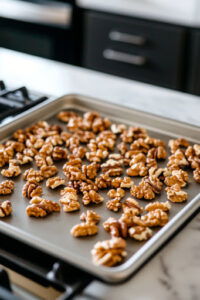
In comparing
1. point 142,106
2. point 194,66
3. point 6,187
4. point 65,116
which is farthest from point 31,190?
point 194,66

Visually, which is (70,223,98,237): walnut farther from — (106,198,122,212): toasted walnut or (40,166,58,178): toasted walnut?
(40,166,58,178): toasted walnut

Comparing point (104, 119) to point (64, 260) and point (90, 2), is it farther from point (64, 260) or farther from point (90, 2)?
point (90, 2)

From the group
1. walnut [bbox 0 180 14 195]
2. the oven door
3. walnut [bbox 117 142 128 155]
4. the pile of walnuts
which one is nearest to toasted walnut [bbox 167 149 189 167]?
the pile of walnuts

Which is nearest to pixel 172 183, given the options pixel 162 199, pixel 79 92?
pixel 162 199

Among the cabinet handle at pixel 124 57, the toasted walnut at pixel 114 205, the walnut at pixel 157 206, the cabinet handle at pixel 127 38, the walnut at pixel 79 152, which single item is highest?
the walnut at pixel 157 206

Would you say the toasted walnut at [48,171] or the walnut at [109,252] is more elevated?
the walnut at [109,252]

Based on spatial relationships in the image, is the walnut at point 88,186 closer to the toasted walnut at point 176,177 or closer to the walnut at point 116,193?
the walnut at point 116,193

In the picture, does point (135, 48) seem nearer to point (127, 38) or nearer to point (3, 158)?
point (127, 38)

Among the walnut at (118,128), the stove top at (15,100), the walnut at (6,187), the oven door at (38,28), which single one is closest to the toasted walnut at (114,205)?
the walnut at (6,187)
